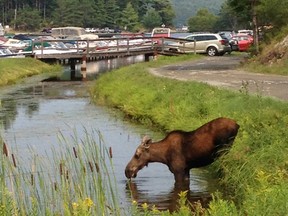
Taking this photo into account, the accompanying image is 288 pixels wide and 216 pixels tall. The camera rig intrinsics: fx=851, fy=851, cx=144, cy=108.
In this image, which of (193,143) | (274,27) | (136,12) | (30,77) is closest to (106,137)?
(193,143)

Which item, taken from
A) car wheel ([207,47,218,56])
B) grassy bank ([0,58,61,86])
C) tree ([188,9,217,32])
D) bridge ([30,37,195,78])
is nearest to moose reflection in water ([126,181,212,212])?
grassy bank ([0,58,61,86])

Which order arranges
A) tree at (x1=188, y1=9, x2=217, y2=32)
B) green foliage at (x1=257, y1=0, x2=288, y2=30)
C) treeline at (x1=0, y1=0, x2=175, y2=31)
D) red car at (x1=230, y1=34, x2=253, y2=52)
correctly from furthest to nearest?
tree at (x1=188, y1=9, x2=217, y2=32)
treeline at (x1=0, y1=0, x2=175, y2=31)
red car at (x1=230, y1=34, x2=253, y2=52)
green foliage at (x1=257, y1=0, x2=288, y2=30)

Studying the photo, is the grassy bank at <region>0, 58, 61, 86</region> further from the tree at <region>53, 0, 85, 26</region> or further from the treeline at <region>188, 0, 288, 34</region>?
the tree at <region>53, 0, 85, 26</region>

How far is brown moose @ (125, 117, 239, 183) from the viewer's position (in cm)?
1465

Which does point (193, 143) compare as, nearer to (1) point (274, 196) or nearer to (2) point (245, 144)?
(2) point (245, 144)

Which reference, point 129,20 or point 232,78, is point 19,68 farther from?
point 129,20

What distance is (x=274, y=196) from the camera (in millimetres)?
9172

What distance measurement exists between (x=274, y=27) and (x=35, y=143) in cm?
2183

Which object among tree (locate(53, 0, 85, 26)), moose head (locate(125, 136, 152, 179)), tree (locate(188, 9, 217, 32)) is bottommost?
tree (locate(188, 9, 217, 32))

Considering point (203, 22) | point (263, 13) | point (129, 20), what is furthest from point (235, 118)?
point (129, 20)

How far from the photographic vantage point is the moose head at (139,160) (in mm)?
15133

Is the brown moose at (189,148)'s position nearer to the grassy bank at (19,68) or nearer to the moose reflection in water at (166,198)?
the moose reflection in water at (166,198)

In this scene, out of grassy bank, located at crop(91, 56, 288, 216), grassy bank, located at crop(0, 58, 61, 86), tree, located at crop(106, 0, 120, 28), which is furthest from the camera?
tree, located at crop(106, 0, 120, 28)

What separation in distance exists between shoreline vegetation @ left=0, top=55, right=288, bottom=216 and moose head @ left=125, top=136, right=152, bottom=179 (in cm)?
44
